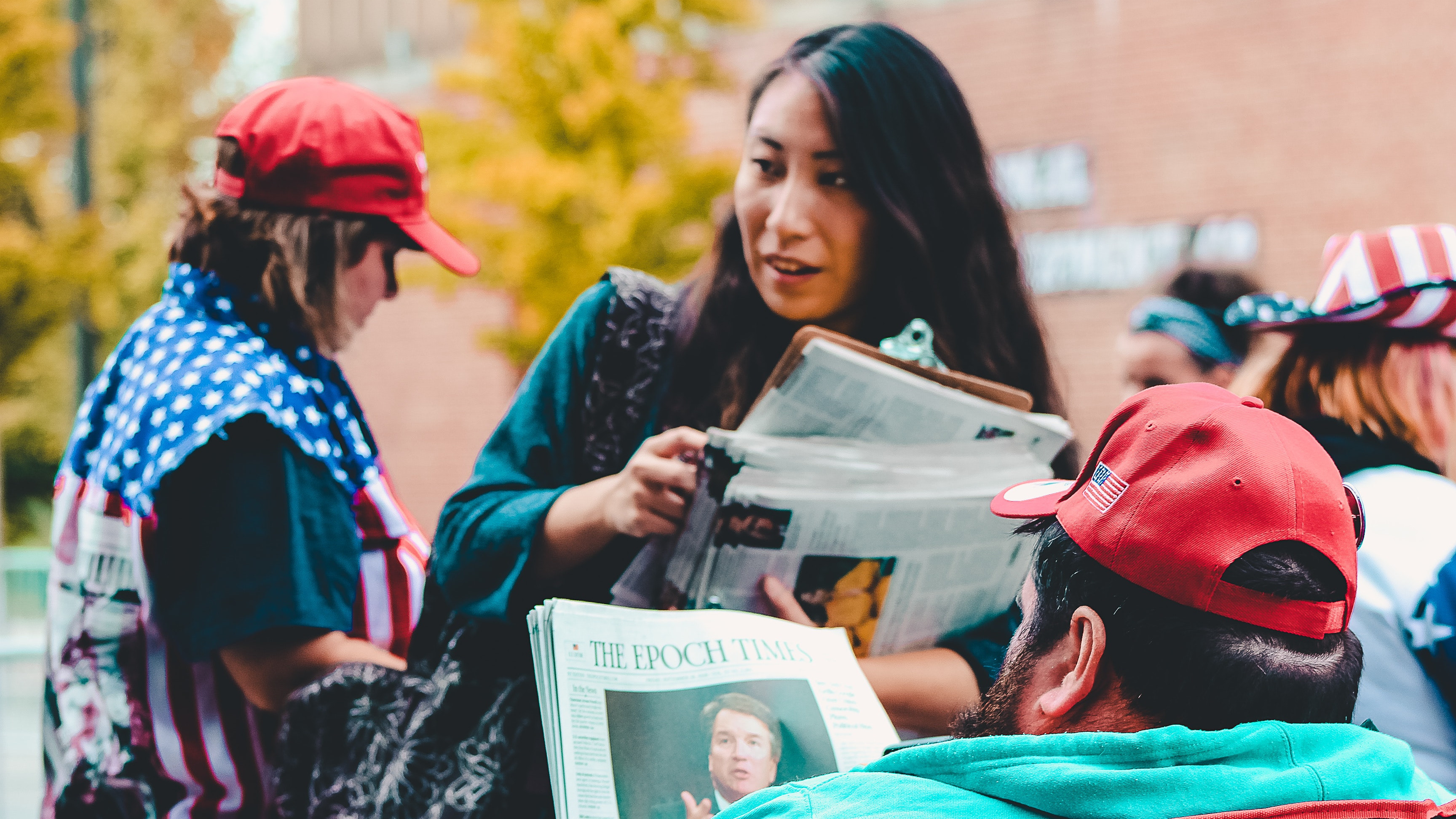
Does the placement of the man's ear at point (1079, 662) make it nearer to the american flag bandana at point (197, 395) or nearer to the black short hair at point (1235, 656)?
the black short hair at point (1235, 656)

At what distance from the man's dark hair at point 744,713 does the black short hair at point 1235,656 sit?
1.27 feet

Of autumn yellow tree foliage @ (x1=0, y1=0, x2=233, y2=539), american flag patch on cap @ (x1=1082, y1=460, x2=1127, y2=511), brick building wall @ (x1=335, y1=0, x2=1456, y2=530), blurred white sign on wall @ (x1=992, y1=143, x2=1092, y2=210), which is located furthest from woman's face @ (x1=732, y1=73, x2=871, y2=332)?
autumn yellow tree foliage @ (x1=0, y1=0, x2=233, y2=539)

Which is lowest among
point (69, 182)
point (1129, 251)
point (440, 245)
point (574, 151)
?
point (69, 182)

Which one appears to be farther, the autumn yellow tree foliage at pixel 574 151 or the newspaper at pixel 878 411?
the autumn yellow tree foliage at pixel 574 151

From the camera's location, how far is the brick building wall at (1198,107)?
863cm

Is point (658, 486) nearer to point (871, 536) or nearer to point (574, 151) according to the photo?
point (871, 536)

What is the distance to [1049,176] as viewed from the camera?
10086 millimetres

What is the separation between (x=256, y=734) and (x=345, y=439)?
0.44m

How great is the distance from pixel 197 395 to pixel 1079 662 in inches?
44.8

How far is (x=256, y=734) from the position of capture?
1.58 metres

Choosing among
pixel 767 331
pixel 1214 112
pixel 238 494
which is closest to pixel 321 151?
pixel 238 494

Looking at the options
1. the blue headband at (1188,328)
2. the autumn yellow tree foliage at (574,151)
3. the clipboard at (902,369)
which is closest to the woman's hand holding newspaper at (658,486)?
the clipboard at (902,369)

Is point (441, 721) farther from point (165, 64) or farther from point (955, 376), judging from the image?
point (165, 64)

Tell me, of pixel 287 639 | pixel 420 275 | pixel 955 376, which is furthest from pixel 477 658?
pixel 420 275
